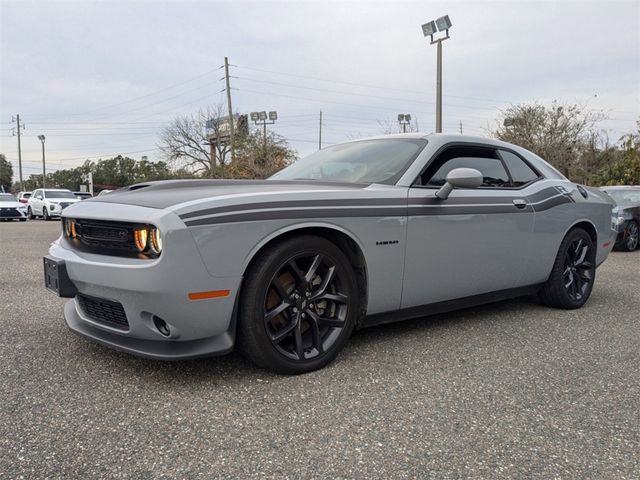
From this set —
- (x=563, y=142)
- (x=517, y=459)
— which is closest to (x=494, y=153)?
(x=517, y=459)

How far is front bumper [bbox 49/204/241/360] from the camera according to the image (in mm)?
2430

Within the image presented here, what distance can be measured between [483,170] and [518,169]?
0.49 meters

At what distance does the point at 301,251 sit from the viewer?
2797 millimetres

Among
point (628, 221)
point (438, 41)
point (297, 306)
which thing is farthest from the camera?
point (438, 41)

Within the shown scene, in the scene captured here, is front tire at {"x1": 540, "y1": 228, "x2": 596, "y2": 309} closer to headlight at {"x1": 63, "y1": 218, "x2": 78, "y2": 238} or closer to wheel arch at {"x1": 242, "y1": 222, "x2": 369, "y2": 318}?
wheel arch at {"x1": 242, "y1": 222, "x2": 369, "y2": 318}

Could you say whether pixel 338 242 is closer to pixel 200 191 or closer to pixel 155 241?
pixel 200 191

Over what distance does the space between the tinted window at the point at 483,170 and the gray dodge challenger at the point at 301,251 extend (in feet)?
0.04

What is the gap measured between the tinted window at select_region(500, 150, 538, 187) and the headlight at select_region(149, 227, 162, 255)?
2869mm

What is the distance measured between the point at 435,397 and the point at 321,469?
0.87 meters

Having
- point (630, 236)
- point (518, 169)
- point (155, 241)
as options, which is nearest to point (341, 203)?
point (155, 241)

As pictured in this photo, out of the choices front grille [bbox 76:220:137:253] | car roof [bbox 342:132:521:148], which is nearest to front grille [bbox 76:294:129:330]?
front grille [bbox 76:220:137:253]

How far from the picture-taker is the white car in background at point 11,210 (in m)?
22.9

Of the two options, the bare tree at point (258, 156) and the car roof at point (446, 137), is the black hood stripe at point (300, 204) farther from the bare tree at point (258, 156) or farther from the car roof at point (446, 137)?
the bare tree at point (258, 156)

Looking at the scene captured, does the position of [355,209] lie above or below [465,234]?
above
